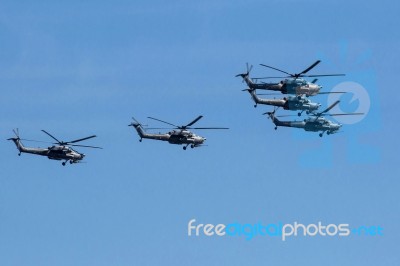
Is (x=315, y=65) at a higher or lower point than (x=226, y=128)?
higher

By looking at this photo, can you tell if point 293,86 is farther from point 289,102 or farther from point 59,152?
point 59,152

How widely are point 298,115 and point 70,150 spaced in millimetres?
34384

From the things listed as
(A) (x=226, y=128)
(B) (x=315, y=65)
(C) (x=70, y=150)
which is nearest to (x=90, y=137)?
(C) (x=70, y=150)

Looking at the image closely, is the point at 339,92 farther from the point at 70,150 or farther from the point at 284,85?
the point at 70,150

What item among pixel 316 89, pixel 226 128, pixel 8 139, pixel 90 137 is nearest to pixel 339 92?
pixel 316 89

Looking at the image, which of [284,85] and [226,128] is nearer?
[226,128]

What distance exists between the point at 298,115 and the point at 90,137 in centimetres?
3213

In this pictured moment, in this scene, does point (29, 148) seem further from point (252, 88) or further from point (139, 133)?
point (252, 88)

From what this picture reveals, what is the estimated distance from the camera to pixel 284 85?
641 feet

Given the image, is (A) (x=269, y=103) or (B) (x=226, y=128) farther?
(A) (x=269, y=103)

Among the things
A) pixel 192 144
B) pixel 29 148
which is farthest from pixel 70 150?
pixel 192 144

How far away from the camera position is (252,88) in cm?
19575

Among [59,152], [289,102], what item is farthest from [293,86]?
[59,152]

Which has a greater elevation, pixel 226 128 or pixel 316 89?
pixel 316 89
